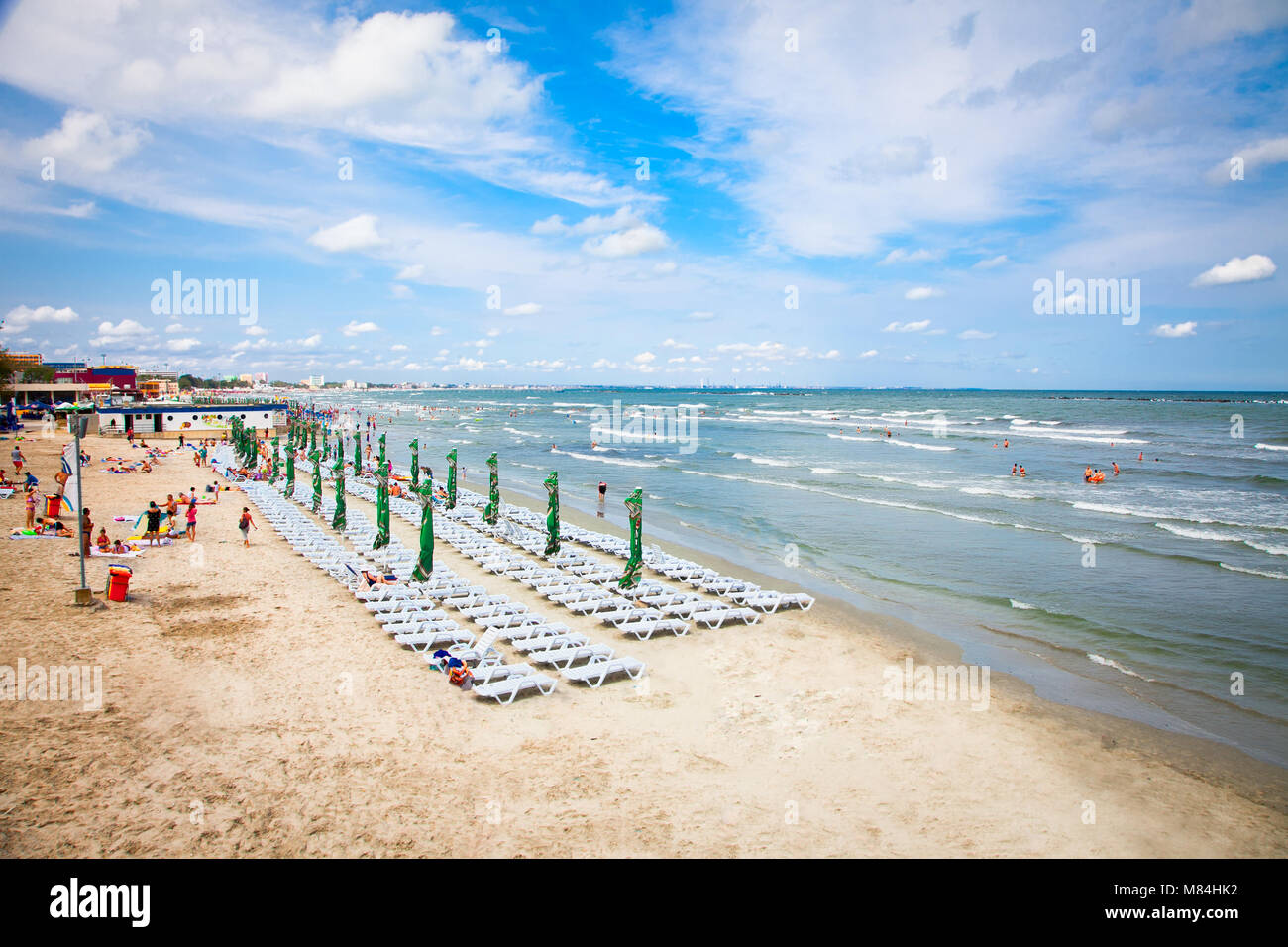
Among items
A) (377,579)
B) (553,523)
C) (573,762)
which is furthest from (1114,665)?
(377,579)

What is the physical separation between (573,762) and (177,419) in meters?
63.8

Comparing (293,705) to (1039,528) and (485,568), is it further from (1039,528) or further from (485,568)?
(1039,528)

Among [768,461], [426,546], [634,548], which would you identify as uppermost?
[768,461]

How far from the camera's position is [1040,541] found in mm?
23125

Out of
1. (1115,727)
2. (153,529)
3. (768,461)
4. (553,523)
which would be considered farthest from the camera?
(768,461)

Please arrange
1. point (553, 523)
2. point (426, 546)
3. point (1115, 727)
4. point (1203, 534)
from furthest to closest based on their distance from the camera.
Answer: point (1203, 534) < point (553, 523) < point (426, 546) < point (1115, 727)

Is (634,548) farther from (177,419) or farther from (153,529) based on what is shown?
(177,419)

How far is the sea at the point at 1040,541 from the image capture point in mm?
12594

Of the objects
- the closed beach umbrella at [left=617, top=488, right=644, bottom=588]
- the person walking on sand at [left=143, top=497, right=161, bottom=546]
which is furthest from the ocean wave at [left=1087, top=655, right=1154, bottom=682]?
the person walking on sand at [left=143, top=497, right=161, bottom=546]
